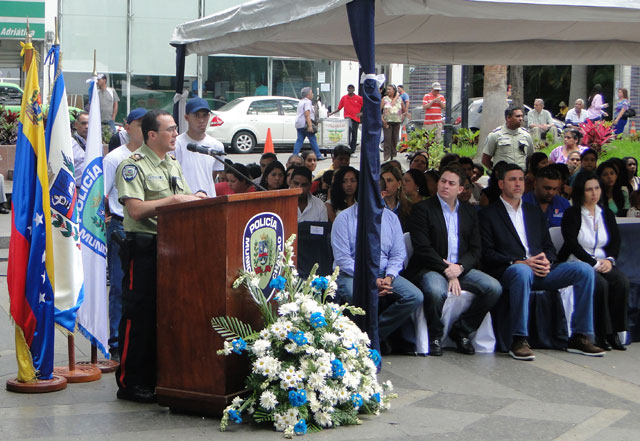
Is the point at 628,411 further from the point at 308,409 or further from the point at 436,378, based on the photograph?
the point at 308,409

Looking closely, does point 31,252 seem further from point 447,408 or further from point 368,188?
point 447,408

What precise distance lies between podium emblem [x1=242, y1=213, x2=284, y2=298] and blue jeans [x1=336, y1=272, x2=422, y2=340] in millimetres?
1640

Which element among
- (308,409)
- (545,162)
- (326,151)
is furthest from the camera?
(326,151)

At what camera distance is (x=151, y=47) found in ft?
98.1

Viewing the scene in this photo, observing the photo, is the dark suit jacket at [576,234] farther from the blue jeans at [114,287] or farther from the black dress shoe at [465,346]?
the blue jeans at [114,287]

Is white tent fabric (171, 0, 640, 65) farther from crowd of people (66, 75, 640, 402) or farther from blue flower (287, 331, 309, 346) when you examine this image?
blue flower (287, 331, 309, 346)

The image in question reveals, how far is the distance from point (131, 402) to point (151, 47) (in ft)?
82.4

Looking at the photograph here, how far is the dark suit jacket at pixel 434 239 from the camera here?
25.5 ft

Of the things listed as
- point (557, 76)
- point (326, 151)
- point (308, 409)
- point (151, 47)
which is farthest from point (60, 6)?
point (308, 409)

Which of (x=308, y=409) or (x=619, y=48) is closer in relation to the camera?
(x=308, y=409)

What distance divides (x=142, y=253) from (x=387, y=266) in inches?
92.6

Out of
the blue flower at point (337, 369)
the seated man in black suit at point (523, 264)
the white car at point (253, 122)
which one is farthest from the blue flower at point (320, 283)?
the white car at point (253, 122)

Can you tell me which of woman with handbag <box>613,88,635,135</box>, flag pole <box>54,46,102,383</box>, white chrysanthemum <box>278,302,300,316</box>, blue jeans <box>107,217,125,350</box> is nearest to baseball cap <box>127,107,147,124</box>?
blue jeans <box>107,217,125,350</box>

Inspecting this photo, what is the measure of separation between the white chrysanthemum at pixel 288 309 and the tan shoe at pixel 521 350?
2.69m
